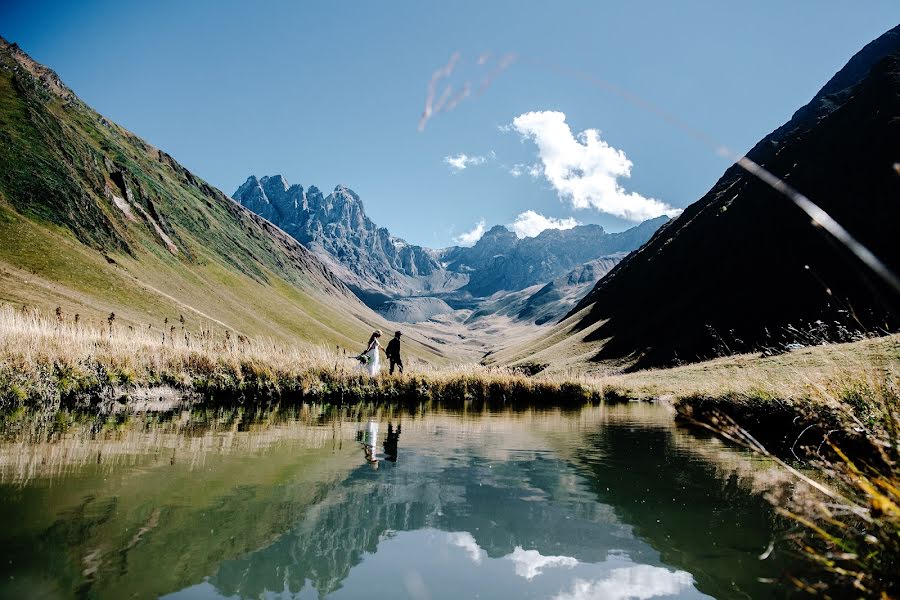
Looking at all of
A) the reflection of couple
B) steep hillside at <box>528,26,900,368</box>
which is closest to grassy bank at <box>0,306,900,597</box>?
the reflection of couple

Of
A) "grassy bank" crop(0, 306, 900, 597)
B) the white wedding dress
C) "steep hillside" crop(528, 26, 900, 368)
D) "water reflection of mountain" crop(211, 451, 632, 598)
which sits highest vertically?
"steep hillside" crop(528, 26, 900, 368)

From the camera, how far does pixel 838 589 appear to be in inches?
205

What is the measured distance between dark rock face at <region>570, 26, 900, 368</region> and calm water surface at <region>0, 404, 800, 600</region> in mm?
75255

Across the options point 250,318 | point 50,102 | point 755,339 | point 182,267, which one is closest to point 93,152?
point 50,102

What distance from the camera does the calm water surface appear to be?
18.0 ft

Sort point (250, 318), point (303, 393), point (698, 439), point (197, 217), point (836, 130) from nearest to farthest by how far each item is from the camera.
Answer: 1. point (698, 439)
2. point (303, 393)
3. point (836, 130)
4. point (250, 318)
5. point (197, 217)

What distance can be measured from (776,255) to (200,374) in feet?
384

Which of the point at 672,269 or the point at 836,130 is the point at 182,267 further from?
the point at 836,130

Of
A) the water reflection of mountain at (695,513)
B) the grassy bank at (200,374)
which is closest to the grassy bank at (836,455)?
the water reflection of mountain at (695,513)

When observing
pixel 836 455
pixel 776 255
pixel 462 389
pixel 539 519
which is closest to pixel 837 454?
pixel 836 455

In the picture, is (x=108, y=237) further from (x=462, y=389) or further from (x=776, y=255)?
(x=776, y=255)

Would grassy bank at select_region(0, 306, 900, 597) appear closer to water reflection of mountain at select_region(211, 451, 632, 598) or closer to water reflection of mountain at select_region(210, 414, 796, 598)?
water reflection of mountain at select_region(210, 414, 796, 598)

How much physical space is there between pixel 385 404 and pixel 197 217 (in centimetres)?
17975

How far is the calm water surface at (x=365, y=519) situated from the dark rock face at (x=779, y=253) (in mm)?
75255
